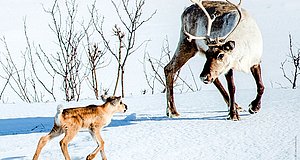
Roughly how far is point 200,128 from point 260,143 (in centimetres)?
83

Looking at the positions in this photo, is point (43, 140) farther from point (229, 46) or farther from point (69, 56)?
point (69, 56)

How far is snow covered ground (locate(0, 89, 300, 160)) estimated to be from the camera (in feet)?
15.6

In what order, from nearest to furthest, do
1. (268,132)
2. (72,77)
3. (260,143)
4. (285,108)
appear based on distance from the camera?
(260,143)
(268,132)
(285,108)
(72,77)

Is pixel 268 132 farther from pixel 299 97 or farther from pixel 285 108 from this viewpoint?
pixel 299 97

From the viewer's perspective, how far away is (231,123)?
584cm

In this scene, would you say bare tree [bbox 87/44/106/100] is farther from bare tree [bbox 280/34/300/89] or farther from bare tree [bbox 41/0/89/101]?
bare tree [bbox 280/34/300/89]

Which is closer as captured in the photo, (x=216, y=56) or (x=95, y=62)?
(x=216, y=56)

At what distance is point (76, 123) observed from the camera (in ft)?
15.1

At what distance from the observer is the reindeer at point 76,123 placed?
452cm

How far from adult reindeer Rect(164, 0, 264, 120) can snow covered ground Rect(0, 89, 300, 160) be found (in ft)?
1.03

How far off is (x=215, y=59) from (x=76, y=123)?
1856mm

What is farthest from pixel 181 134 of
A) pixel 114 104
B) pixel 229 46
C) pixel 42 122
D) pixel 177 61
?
pixel 42 122

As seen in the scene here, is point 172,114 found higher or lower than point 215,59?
lower

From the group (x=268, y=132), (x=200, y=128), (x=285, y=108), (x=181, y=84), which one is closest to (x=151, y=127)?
(x=200, y=128)
